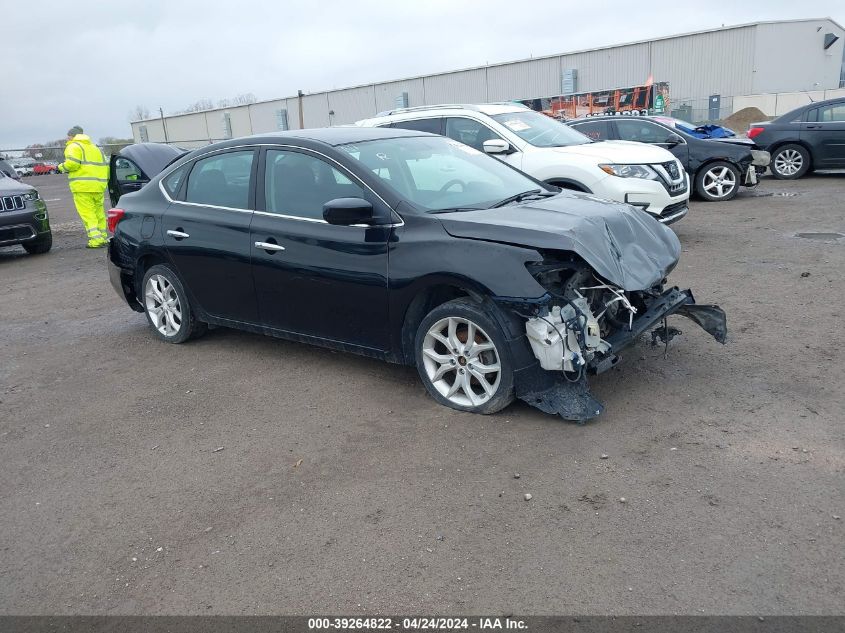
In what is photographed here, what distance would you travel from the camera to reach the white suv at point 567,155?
9.18 m

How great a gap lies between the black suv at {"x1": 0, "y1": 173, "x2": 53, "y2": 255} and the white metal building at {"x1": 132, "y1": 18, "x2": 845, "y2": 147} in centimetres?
2774

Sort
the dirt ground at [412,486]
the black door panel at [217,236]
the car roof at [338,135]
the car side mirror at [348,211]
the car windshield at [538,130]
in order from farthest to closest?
1. the car windshield at [538,130]
2. the black door panel at [217,236]
3. the car roof at [338,135]
4. the car side mirror at [348,211]
5. the dirt ground at [412,486]

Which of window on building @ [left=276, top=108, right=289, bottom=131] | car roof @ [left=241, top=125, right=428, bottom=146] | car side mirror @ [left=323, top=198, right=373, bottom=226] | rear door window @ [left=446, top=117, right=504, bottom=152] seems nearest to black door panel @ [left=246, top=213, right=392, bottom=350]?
car side mirror @ [left=323, top=198, right=373, bottom=226]

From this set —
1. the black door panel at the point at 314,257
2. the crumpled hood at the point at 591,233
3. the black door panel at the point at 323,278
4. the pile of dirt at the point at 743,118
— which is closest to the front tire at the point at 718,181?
the crumpled hood at the point at 591,233

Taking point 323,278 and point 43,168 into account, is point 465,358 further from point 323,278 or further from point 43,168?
point 43,168

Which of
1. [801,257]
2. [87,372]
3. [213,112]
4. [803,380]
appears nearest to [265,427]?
[87,372]

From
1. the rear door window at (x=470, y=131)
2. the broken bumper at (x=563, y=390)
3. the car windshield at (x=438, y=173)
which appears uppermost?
the rear door window at (x=470, y=131)

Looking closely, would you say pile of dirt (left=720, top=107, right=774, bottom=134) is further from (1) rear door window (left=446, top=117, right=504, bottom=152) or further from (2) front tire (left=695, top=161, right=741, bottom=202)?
(1) rear door window (left=446, top=117, right=504, bottom=152)

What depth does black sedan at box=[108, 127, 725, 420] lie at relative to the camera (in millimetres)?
4371

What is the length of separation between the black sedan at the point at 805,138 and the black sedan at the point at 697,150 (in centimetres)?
225

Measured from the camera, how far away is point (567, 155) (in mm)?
9531

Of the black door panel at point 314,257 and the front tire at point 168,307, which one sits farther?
the front tire at point 168,307

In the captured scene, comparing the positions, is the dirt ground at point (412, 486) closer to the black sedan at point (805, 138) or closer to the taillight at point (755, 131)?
the black sedan at point (805, 138)

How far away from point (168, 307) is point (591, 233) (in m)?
3.86
